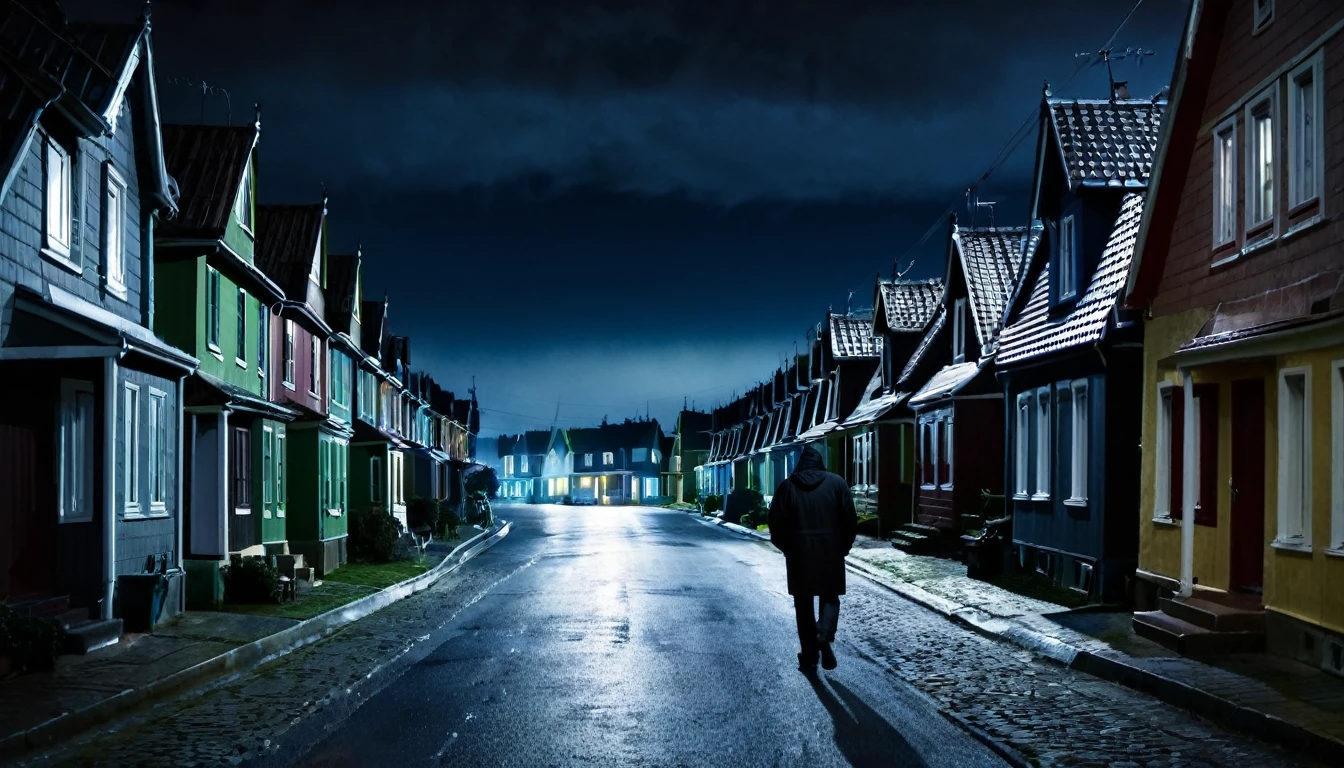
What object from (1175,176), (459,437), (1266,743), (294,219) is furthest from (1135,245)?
(459,437)

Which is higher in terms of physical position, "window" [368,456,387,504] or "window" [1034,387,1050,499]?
"window" [1034,387,1050,499]

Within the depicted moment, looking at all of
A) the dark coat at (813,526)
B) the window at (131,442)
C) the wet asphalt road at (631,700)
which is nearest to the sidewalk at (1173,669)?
the wet asphalt road at (631,700)

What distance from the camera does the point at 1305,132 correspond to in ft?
43.2

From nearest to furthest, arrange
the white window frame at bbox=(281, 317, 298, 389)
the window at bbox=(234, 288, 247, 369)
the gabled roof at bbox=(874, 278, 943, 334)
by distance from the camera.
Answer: the window at bbox=(234, 288, 247, 369), the white window frame at bbox=(281, 317, 298, 389), the gabled roof at bbox=(874, 278, 943, 334)

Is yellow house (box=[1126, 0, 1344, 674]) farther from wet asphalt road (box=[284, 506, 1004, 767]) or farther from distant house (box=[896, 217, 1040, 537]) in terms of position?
distant house (box=[896, 217, 1040, 537])

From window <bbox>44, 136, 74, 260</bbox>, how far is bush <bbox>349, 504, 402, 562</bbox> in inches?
594

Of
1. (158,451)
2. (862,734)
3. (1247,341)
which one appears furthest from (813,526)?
(158,451)

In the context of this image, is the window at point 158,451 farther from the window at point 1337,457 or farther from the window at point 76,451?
the window at point 1337,457

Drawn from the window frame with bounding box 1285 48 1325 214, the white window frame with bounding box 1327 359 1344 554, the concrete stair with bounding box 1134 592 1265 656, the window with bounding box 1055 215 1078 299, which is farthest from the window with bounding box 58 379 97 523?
the window with bounding box 1055 215 1078 299

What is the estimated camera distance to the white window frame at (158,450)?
57.5 feet

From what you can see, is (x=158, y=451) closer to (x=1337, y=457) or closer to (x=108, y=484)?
(x=108, y=484)

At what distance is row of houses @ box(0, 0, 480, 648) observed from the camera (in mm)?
14352

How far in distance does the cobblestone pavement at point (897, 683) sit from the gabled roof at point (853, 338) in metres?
29.9

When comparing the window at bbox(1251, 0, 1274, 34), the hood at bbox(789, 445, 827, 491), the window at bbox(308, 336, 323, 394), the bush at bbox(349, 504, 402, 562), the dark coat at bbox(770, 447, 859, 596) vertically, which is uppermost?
the window at bbox(1251, 0, 1274, 34)
